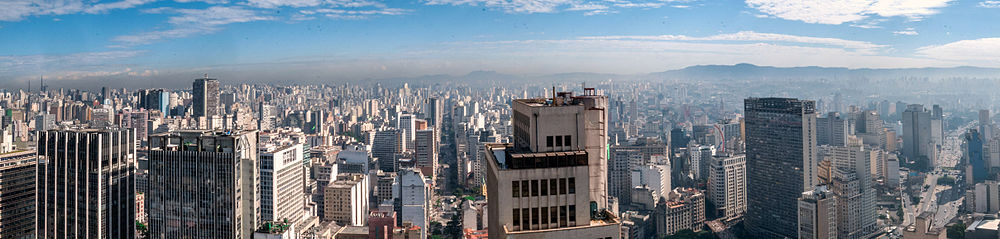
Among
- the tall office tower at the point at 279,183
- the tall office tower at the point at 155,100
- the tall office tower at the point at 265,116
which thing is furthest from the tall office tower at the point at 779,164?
the tall office tower at the point at 155,100

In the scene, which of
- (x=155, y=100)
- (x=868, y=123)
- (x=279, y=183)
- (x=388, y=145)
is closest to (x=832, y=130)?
(x=868, y=123)

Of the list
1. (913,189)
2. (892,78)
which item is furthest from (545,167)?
(913,189)

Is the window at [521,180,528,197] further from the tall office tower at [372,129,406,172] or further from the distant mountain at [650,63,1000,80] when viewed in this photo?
the tall office tower at [372,129,406,172]

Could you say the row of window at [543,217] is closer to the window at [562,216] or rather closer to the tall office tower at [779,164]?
the window at [562,216]

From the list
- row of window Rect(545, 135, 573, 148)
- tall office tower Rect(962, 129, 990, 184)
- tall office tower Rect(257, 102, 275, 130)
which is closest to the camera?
row of window Rect(545, 135, 573, 148)

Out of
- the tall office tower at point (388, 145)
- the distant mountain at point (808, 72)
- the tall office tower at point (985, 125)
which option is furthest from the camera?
the tall office tower at point (388, 145)

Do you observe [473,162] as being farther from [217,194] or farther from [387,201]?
[217,194]

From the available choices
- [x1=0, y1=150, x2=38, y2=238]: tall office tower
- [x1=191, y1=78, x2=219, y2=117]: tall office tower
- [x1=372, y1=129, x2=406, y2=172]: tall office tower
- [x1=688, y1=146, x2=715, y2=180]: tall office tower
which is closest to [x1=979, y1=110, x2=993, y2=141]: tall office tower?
[x1=688, y1=146, x2=715, y2=180]: tall office tower
